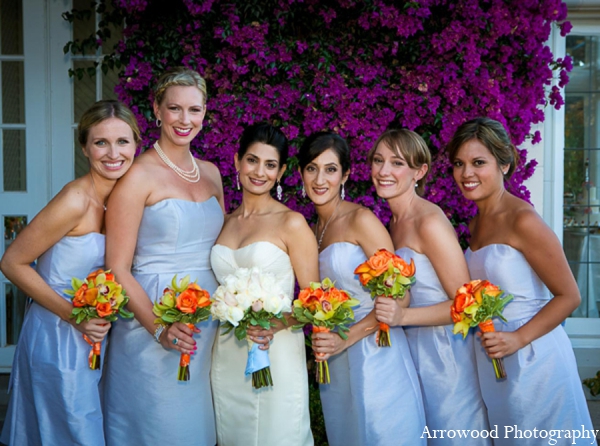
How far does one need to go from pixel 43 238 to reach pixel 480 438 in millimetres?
2668

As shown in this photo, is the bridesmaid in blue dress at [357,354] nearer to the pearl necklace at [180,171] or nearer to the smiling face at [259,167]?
the smiling face at [259,167]

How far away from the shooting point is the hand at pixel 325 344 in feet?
10.1

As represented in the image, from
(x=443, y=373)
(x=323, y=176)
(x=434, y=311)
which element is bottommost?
(x=443, y=373)

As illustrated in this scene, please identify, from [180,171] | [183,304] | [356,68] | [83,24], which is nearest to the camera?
[183,304]

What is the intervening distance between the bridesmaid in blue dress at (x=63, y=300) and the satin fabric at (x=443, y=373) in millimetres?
1761

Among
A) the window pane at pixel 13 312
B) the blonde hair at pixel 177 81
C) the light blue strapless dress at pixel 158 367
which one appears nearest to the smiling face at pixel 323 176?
the light blue strapless dress at pixel 158 367

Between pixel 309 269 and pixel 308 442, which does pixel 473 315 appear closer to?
pixel 309 269

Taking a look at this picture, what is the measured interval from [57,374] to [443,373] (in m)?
2.14

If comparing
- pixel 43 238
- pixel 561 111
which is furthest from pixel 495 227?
pixel 561 111

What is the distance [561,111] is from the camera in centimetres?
609

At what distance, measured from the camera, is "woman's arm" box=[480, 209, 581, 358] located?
3168 mm

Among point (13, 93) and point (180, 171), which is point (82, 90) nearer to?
point (13, 93)

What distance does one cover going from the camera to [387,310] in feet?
10.1

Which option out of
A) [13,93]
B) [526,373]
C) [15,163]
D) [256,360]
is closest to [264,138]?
[256,360]
